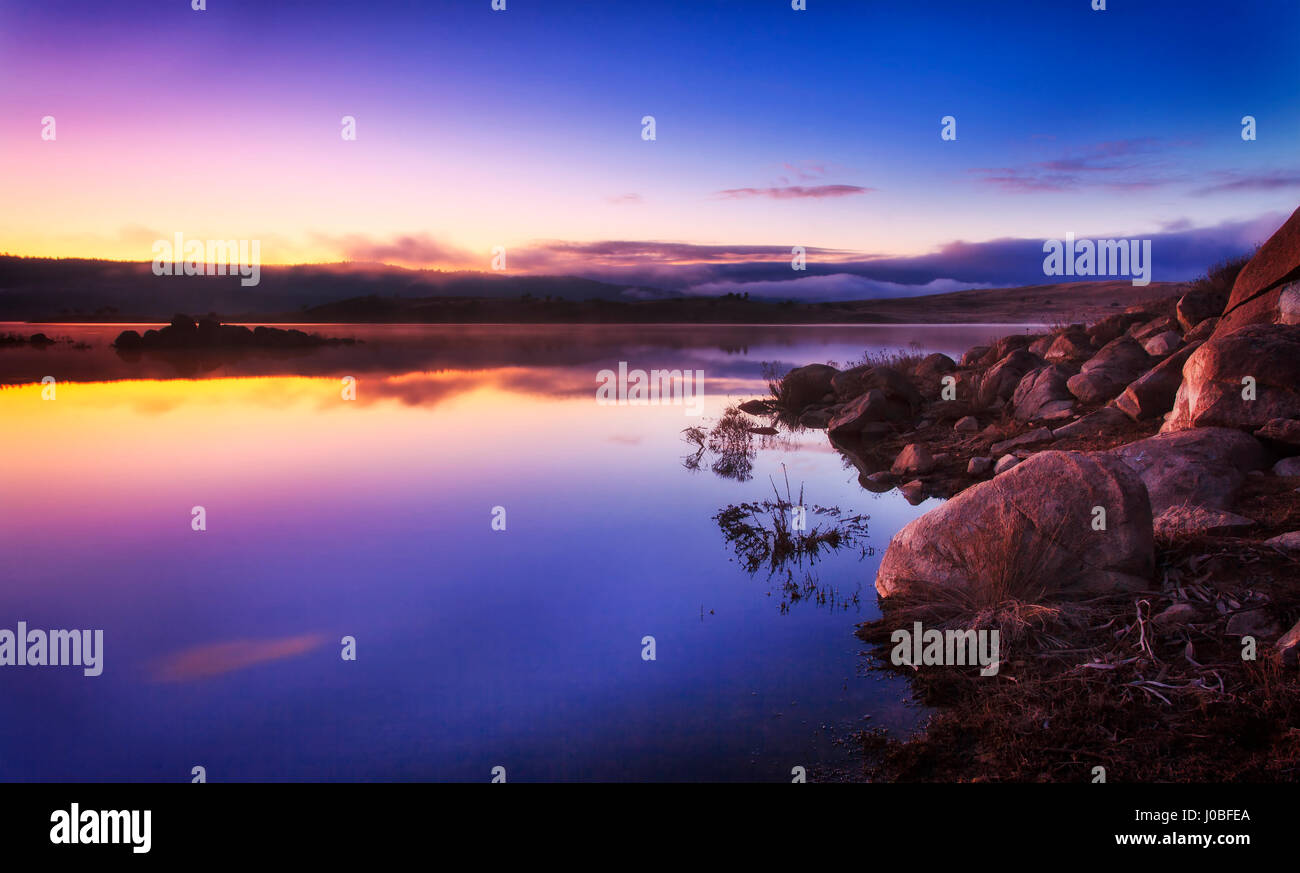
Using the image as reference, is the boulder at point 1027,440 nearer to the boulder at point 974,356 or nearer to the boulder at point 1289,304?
Answer: the boulder at point 1289,304

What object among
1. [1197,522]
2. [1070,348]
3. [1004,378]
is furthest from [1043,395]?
[1197,522]

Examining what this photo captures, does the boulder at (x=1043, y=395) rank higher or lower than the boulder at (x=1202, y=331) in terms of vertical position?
lower

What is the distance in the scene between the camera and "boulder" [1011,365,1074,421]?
13734 millimetres

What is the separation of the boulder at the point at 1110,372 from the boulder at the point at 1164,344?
6.2 inches

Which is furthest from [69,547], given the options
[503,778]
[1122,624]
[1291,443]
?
[1291,443]

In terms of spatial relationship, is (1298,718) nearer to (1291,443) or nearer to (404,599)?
(1291,443)

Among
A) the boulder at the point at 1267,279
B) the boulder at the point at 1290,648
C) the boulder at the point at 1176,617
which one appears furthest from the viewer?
the boulder at the point at 1267,279

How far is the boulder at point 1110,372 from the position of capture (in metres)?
13.3

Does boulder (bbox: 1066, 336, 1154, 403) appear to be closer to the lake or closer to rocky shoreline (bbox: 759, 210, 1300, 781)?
rocky shoreline (bbox: 759, 210, 1300, 781)

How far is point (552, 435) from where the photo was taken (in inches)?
734

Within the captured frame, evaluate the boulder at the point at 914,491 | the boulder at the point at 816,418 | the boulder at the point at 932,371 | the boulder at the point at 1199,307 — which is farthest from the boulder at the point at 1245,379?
the boulder at the point at 932,371

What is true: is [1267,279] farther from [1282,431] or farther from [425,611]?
[425,611]

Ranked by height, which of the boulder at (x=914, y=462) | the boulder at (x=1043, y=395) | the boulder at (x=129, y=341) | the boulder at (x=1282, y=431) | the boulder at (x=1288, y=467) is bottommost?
the boulder at (x=914, y=462)

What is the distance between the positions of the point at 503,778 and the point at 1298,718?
4939 mm
